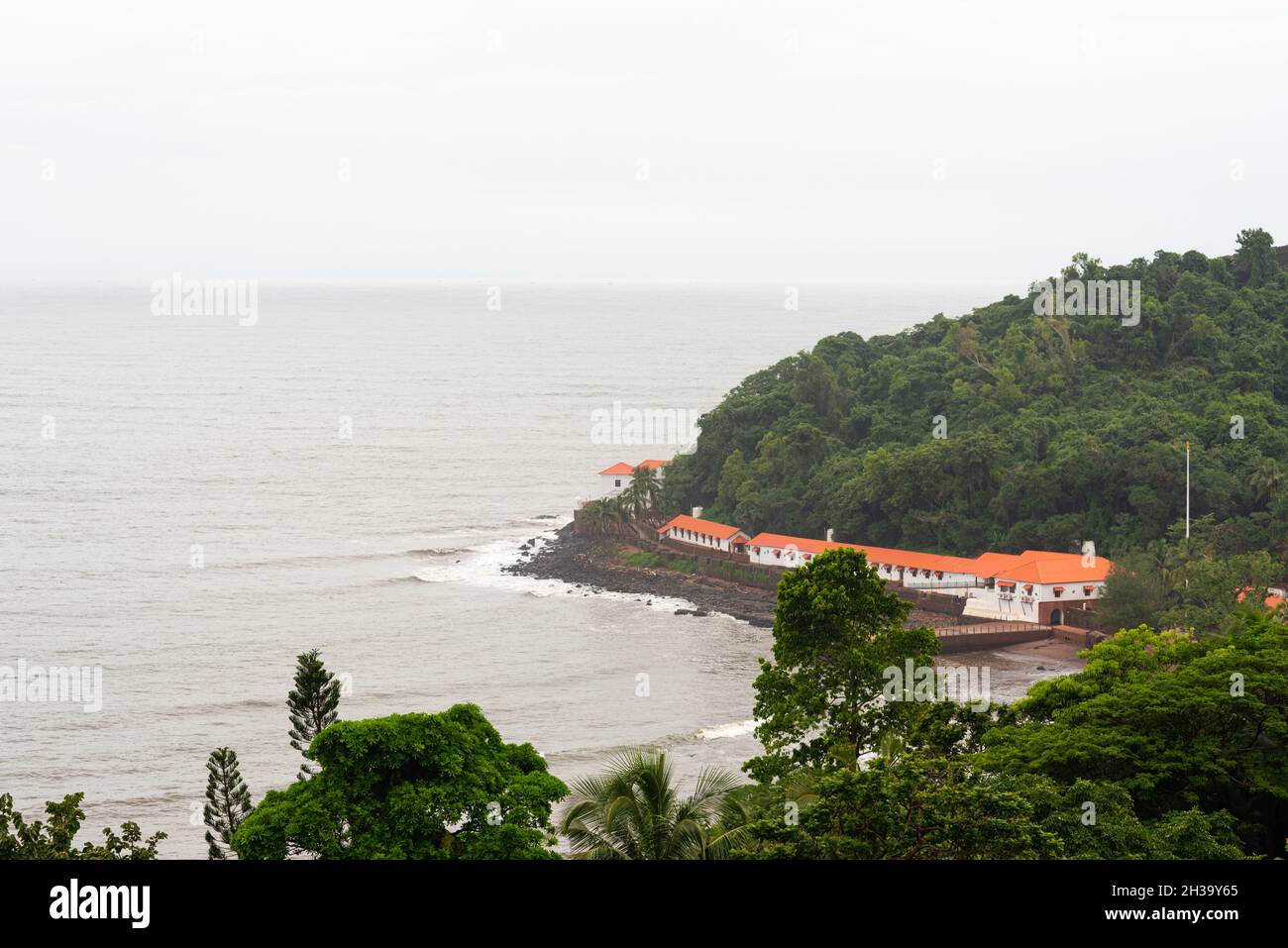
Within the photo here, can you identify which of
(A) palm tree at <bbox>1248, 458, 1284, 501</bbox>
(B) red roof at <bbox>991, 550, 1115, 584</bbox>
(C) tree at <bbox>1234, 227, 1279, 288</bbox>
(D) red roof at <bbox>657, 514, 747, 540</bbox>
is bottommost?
(B) red roof at <bbox>991, 550, 1115, 584</bbox>

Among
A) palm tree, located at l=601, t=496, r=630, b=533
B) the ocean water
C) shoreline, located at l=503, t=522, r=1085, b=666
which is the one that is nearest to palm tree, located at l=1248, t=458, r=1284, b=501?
shoreline, located at l=503, t=522, r=1085, b=666

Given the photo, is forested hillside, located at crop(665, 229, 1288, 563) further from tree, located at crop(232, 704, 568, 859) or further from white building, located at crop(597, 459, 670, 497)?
tree, located at crop(232, 704, 568, 859)

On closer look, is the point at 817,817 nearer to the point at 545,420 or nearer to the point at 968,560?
the point at 968,560

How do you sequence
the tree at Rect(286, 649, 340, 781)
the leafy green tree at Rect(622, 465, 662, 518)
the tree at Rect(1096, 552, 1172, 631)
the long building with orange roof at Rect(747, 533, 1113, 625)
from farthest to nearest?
the leafy green tree at Rect(622, 465, 662, 518) < the long building with orange roof at Rect(747, 533, 1113, 625) < the tree at Rect(1096, 552, 1172, 631) < the tree at Rect(286, 649, 340, 781)

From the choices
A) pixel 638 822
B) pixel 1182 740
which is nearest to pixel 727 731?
pixel 1182 740

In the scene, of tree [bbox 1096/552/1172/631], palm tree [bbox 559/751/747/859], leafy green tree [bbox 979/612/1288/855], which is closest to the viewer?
palm tree [bbox 559/751/747/859]

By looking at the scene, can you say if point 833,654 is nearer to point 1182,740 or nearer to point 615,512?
point 1182,740

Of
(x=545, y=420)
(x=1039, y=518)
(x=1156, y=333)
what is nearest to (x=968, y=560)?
(x=1039, y=518)
